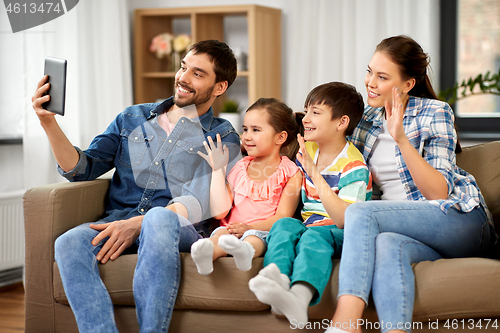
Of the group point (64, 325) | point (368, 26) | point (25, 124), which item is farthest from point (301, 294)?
point (368, 26)

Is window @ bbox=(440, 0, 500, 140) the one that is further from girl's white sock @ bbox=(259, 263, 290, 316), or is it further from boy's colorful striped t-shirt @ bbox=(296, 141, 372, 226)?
girl's white sock @ bbox=(259, 263, 290, 316)

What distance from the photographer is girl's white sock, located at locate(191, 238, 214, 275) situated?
1281 millimetres

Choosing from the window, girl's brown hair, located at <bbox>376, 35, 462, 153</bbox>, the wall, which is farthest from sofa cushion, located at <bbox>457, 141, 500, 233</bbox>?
the wall

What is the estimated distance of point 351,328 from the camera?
1.21 meters

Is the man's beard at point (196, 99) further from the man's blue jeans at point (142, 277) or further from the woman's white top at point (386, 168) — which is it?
the woman's white top at point (386, 168)

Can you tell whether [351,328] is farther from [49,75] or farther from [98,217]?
[49,75]

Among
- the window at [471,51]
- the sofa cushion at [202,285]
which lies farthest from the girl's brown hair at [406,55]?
the window at [471,51]

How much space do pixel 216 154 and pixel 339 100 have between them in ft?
1.55

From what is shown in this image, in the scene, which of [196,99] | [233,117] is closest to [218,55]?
[196,99]

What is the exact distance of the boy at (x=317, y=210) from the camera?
4.05ft

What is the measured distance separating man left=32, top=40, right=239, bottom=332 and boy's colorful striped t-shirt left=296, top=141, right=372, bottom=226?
33 cm

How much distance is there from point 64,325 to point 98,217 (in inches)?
14.9

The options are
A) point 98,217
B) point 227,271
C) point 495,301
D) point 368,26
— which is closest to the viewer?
point 495,301

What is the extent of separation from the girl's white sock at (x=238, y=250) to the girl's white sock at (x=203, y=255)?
1.6 inches
